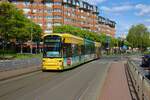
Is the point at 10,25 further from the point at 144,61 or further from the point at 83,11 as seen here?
the point at 83,11

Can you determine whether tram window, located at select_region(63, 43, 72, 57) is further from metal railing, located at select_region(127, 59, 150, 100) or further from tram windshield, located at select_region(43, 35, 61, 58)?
metal railing, located at select_region(127, 59, 150, 100)

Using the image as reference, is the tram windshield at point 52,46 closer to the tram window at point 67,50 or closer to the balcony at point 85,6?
the tram window at point 67,50

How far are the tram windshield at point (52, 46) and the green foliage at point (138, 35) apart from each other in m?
137

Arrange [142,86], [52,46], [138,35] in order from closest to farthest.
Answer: [142,86], [52,46], [138,35]

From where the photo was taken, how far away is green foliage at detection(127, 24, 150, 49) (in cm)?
16600

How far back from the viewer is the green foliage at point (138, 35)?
166000mm

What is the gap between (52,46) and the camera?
31.2 meters

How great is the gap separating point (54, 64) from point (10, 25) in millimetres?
33089

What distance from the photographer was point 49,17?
461ft

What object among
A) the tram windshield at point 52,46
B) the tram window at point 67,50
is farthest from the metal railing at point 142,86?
the tram window at point 67,50

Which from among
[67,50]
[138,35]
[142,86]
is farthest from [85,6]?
[142,86]

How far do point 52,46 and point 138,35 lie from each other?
13932 cm

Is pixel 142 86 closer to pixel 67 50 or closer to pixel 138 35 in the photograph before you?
pixel 67 50

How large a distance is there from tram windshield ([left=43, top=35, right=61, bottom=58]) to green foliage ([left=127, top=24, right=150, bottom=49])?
13656 centimetres
